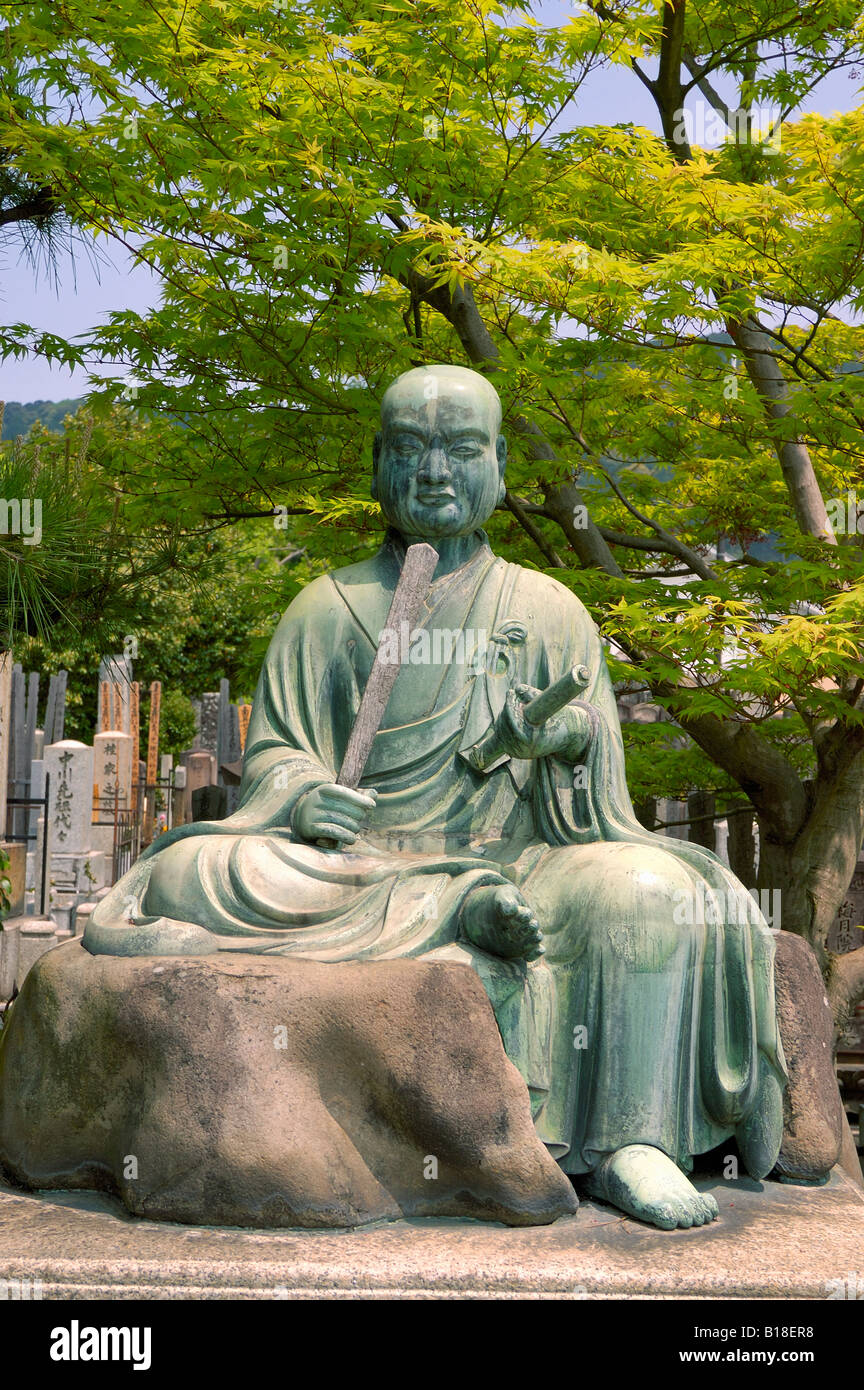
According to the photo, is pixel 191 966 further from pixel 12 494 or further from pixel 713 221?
pixel 713 221

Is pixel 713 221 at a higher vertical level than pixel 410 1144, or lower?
higher

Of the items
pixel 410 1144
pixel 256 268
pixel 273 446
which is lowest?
pixel 410 1144

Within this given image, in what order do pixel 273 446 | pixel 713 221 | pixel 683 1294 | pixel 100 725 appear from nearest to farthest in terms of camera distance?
pixel 683 1294 → pixel 713 221 → pixel 273 446 → pixel 100 725

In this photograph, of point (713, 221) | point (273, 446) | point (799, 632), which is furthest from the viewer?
point (273, 446)

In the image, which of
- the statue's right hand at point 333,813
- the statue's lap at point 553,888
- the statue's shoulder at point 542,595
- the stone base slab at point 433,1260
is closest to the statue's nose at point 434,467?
the statue's shoulder at point 542,595

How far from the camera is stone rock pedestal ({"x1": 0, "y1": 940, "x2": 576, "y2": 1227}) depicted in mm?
3494

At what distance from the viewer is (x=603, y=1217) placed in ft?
11.9

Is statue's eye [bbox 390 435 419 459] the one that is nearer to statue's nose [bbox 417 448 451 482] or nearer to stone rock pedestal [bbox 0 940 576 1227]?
statue's nose [bbox 417 448 451 482]

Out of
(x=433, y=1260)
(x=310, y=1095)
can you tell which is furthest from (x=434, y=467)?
(x=433, y=1260)

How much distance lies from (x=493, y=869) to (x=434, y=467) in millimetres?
1376

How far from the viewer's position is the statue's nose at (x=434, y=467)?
4.59 meters

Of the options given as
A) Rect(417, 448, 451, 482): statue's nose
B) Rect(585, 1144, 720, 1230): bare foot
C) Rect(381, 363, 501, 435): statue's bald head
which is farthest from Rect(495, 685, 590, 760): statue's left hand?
Rect(585, 1144, 720, 1230): bare foot

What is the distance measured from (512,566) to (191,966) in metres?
1.91

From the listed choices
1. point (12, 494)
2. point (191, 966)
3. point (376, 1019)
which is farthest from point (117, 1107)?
point (12, 494)
